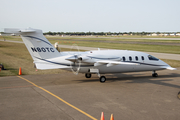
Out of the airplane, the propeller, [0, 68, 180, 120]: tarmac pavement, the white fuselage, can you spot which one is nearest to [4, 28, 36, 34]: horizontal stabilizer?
the airplane

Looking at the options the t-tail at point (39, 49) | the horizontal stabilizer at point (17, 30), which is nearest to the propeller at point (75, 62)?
the t-tail at point (39, 49)

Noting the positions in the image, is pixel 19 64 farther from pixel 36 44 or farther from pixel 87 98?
pixel 87 98

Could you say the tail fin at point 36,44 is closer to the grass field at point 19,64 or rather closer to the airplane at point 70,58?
the airplane at point 70,58

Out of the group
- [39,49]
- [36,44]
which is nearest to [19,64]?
[39,49]

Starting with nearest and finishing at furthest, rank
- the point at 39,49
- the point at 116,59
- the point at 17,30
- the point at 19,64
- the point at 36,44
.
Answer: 1. the point at 17,30
2. the point at 36,44
3. the point at 39,49
4. the point at 116,59
5. the point at 19,64

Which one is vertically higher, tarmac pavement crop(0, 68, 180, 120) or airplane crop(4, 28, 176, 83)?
airplane crop(4, 28, 176, 83)

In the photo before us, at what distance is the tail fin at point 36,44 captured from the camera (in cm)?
1678

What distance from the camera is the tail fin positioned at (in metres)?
16.8

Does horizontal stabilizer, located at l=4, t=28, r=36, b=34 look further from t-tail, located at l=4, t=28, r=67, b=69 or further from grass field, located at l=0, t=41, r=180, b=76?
grass field, located at l=0, t=41, r=180, b=76

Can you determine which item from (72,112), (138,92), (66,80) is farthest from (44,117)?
(66,80)

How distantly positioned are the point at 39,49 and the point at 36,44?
493 mm

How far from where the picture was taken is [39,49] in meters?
17.3

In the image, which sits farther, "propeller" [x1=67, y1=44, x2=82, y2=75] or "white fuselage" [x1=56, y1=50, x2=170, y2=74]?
"white fuselage" [x1=56, y1=50, x2=170, y2=74]

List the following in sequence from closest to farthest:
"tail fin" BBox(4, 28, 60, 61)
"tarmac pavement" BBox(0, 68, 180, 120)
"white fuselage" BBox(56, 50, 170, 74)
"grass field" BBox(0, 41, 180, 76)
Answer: "tarmac pavement" BBox(0, 68, 180, 120), "tail fin" BBox(4, 28, 60, 61), "white fuselage" BBox(56, 50, 170, 74), "grass field" BBox(0, 41, 180, 76)
